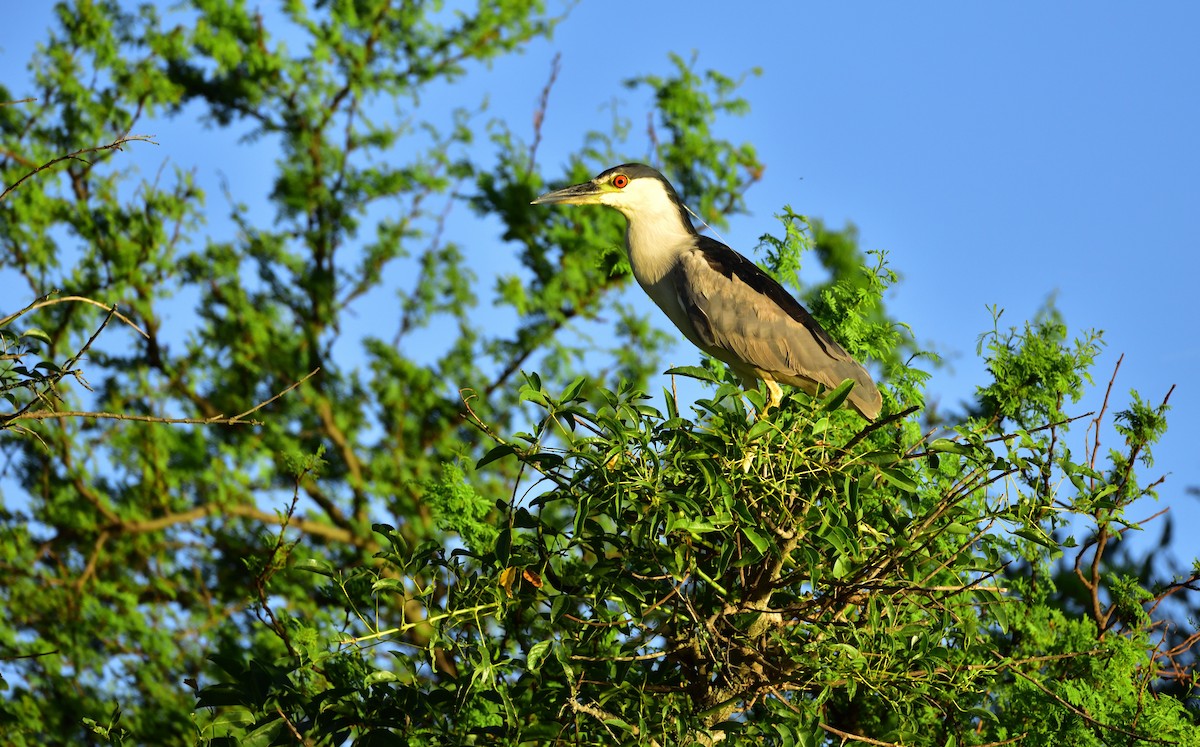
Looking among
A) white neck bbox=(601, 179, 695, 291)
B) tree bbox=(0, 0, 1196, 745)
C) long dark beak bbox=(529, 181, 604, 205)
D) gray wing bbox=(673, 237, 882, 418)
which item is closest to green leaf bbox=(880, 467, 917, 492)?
tree bbox=(0, 0, 1196, 745)

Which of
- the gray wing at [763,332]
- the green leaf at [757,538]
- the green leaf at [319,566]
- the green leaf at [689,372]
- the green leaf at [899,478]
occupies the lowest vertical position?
the green leaf at [319,566]

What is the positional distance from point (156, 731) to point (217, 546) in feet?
6.81

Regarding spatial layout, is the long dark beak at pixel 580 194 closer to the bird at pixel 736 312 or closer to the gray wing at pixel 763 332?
the bird at pixel 736 312

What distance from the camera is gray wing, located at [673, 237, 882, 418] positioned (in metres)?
5.09

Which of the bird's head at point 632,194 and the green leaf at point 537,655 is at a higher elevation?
the bird's head at point 632,194

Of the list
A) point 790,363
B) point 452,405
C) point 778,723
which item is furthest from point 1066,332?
point 452,405

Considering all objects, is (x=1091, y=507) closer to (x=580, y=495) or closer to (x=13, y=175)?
(x=580, y=495)

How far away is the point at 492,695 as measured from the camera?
3814 mm

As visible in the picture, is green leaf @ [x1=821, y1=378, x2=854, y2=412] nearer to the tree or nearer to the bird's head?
the tree

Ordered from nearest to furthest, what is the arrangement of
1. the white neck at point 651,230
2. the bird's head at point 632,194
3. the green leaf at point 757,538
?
the green leaf at point 757,538 < the white neck at point 651,230 < the bird's head at point 632,194

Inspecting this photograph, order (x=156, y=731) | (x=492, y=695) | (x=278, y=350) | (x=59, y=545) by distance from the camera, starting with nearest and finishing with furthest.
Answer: (x=492, y=695) < (x=156, y=731) < (x=59, y=545) < (x=278, y=350)

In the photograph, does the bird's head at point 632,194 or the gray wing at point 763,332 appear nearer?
the gray wing at point 763,332

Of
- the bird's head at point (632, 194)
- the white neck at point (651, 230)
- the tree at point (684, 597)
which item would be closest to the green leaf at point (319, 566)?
the tree at point (684, 597)

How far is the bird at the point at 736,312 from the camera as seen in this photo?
16.7 feet
